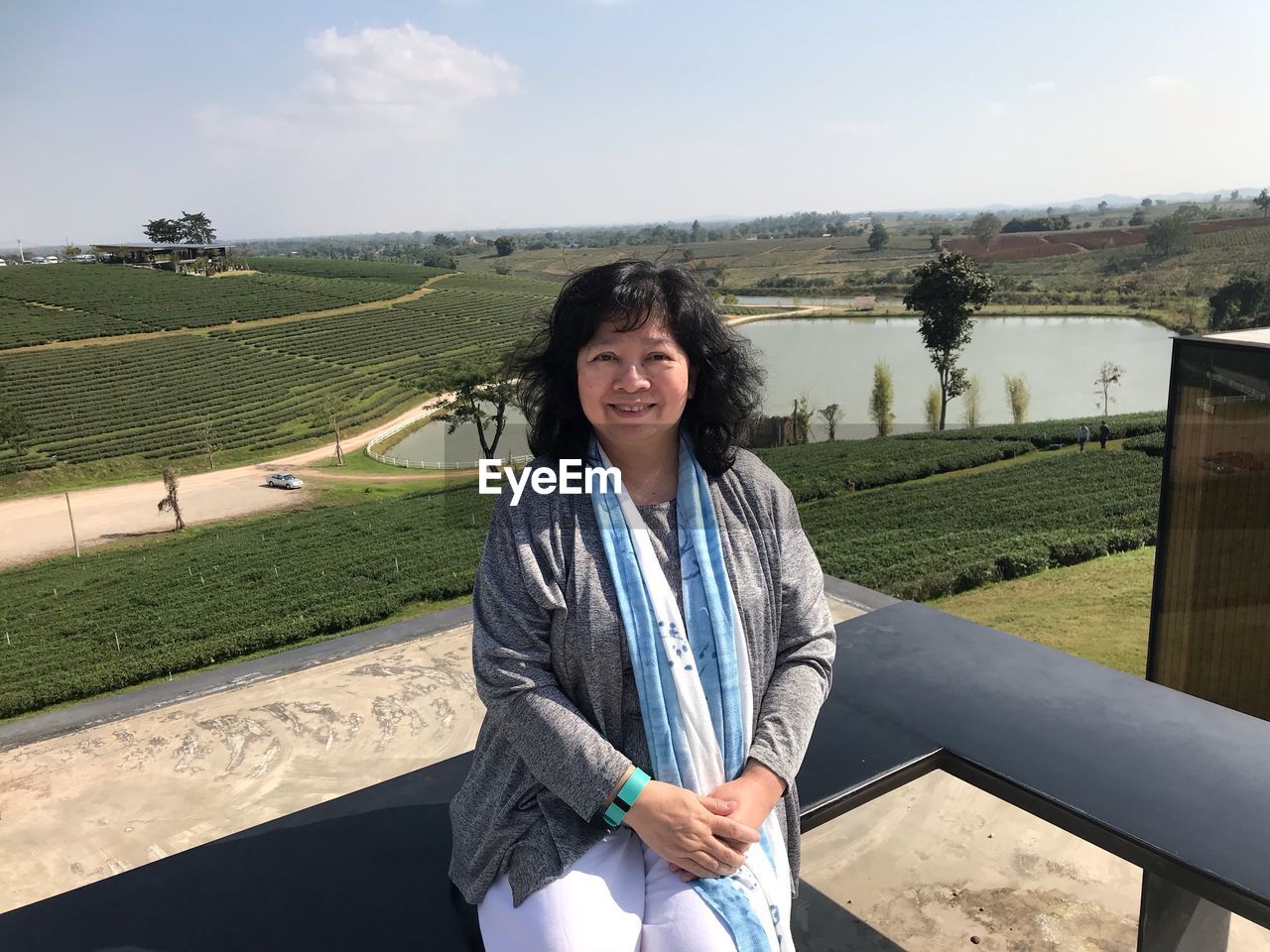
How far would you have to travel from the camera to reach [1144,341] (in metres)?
13.7

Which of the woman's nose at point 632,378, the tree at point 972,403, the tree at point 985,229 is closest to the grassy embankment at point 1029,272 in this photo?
the tree at point 985,229

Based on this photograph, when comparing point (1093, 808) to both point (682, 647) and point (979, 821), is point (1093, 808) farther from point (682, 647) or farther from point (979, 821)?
point (979, 821)

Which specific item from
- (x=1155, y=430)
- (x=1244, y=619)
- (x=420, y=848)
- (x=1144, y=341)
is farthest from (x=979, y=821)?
(x=1144, y=341)

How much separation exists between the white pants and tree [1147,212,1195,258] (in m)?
15.5

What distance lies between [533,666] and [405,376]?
12548mm

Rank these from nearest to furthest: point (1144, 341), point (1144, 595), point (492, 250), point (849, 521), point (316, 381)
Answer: point (1144, 595) → point (849, 521) → point (316, 381) → point (1144, 341) → point (492, 250)

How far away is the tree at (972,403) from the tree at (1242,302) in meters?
5.10

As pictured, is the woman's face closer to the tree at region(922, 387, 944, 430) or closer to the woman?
the woman

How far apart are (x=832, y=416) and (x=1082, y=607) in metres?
10.0

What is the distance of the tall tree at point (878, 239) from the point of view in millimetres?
20219

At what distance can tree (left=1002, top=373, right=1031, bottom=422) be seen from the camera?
15750 mm

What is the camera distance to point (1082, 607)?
5285 millimetres

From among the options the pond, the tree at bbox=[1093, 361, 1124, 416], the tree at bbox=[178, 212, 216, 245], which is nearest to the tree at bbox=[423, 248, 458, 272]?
the tree at bbox=[178, 212, 216, 245]

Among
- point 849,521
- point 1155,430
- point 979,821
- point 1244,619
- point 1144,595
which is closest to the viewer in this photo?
point 1244,619
